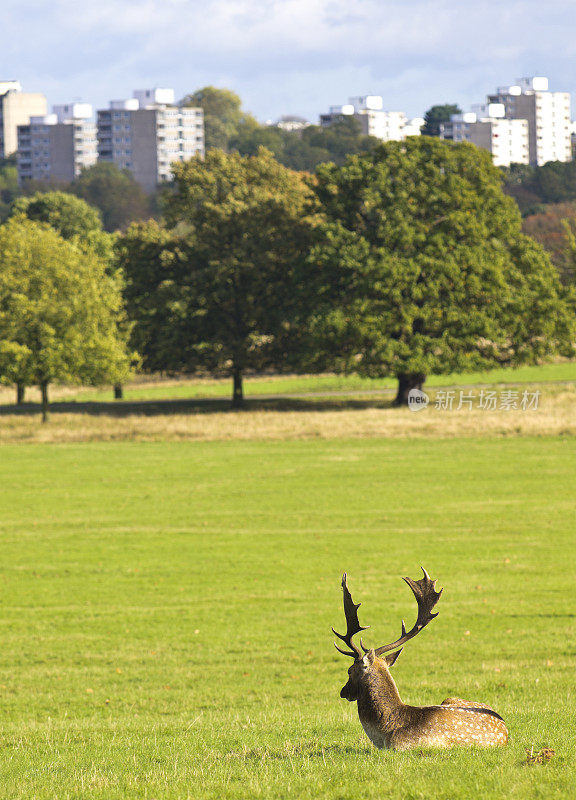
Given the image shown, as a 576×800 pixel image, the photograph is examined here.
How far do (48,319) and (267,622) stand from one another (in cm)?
3905

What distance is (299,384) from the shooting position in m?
84.2

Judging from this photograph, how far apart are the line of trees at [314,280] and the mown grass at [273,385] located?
13.0 meters

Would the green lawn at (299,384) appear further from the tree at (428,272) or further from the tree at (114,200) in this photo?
the tree at (114,200)

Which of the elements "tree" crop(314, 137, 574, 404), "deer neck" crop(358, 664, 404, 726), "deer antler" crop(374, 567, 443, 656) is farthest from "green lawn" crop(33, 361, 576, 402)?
"deer neck" crop(358, 664, 404, 726)

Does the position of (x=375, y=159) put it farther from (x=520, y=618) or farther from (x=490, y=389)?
(x=520, y=618)

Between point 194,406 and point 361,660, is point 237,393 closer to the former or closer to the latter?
point 194,406

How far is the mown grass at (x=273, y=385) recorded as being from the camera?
3027 inches

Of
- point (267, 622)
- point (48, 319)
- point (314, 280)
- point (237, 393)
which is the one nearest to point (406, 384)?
point (314, 280)

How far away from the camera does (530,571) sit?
21.0 metres

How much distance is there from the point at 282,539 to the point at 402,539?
3051mm

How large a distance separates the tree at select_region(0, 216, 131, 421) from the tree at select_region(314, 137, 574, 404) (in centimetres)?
1258

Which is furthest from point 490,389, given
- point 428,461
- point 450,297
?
point 428,461

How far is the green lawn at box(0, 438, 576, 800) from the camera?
6.81 metres

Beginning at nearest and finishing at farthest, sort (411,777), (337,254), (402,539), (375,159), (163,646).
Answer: (411,777)
(163,646)
(402,539)
(337,254)
(375,159)
